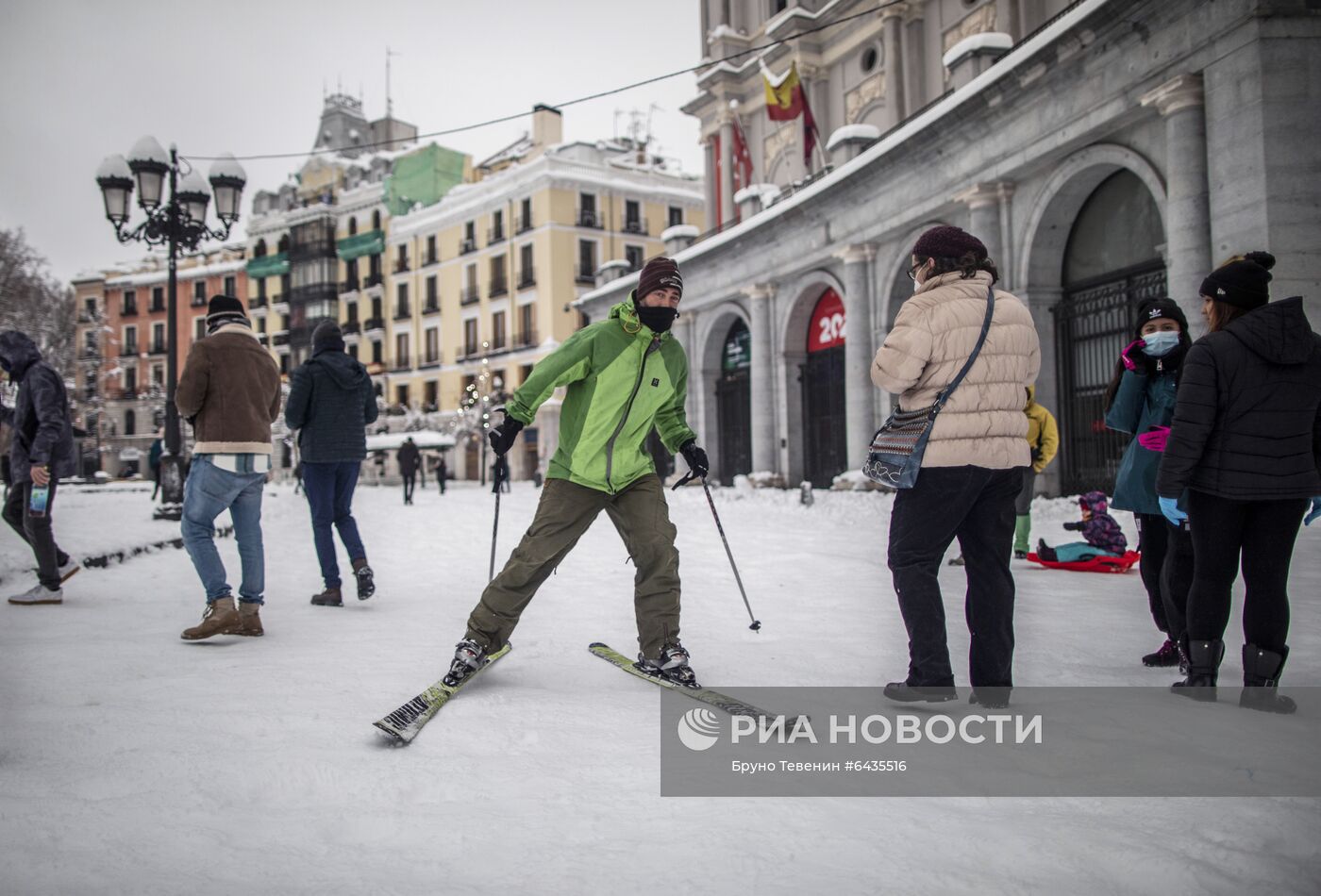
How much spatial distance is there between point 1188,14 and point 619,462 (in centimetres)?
1050

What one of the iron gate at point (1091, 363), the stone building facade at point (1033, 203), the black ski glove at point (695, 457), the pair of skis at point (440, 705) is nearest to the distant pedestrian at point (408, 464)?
the stone building facade at point (1033, 203)

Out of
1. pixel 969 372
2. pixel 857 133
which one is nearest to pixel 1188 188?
pixel 857 133

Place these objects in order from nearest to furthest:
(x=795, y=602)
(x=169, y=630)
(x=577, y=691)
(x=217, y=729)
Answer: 1. (x=217, y=729)
2. (x=577, y=691)
3. (x=169, y=630)
4. (x=795, y=602)

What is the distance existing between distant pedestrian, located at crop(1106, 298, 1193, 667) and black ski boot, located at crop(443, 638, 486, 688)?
2780 mm

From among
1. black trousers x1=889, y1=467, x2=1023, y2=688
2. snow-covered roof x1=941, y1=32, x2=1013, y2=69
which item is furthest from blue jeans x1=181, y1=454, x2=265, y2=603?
snow-covered roof x1=941, y1=32, x2=1013, y2=69

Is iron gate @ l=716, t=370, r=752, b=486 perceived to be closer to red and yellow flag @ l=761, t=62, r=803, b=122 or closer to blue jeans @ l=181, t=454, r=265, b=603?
red and yellow flag @ l=761, t=62, r=803, b=122

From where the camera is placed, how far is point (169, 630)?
4.82 metres

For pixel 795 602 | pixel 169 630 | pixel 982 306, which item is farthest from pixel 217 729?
pixel 795 602

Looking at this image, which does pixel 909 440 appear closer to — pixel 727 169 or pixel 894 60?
pixel 894 60

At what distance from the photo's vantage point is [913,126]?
15156 millimetres

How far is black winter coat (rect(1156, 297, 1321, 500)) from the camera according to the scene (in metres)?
3.10

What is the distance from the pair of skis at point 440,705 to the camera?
9.27ft

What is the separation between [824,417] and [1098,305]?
327 inches

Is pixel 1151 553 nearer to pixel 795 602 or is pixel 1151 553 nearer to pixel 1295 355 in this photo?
pixel 1295 355
